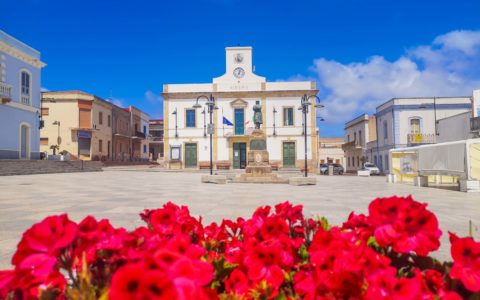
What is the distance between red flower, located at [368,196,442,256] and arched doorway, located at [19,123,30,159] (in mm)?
27122

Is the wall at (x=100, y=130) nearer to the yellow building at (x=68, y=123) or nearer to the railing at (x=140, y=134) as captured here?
the yellow building at (x=68, y=123)

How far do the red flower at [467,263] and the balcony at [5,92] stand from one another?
25.3 meters

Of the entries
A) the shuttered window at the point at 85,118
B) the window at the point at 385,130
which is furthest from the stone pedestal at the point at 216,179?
the shuttered window at the point at 85,118

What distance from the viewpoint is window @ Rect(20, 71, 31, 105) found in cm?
2333

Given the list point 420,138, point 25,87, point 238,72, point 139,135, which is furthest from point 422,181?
point 139,135

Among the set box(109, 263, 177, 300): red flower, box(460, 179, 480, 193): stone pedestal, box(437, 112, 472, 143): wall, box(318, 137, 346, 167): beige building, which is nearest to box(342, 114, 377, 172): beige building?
box(318, 137, 346, 167): beige building

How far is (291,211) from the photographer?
5.60 feet

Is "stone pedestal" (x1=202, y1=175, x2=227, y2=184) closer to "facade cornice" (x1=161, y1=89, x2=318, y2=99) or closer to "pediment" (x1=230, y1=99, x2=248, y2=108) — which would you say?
"pediment" (x1=230, y1=99, x2=248, y2=108)

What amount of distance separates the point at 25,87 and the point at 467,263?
28359mm

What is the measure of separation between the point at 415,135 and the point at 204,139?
19704mm

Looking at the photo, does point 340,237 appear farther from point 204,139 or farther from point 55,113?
point 55,113

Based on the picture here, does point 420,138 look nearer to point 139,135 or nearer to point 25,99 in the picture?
point 25,99

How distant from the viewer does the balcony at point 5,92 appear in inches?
818

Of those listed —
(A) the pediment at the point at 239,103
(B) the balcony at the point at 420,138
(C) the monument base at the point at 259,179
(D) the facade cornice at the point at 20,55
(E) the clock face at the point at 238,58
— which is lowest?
(C) the monument base at the point at 259,179
